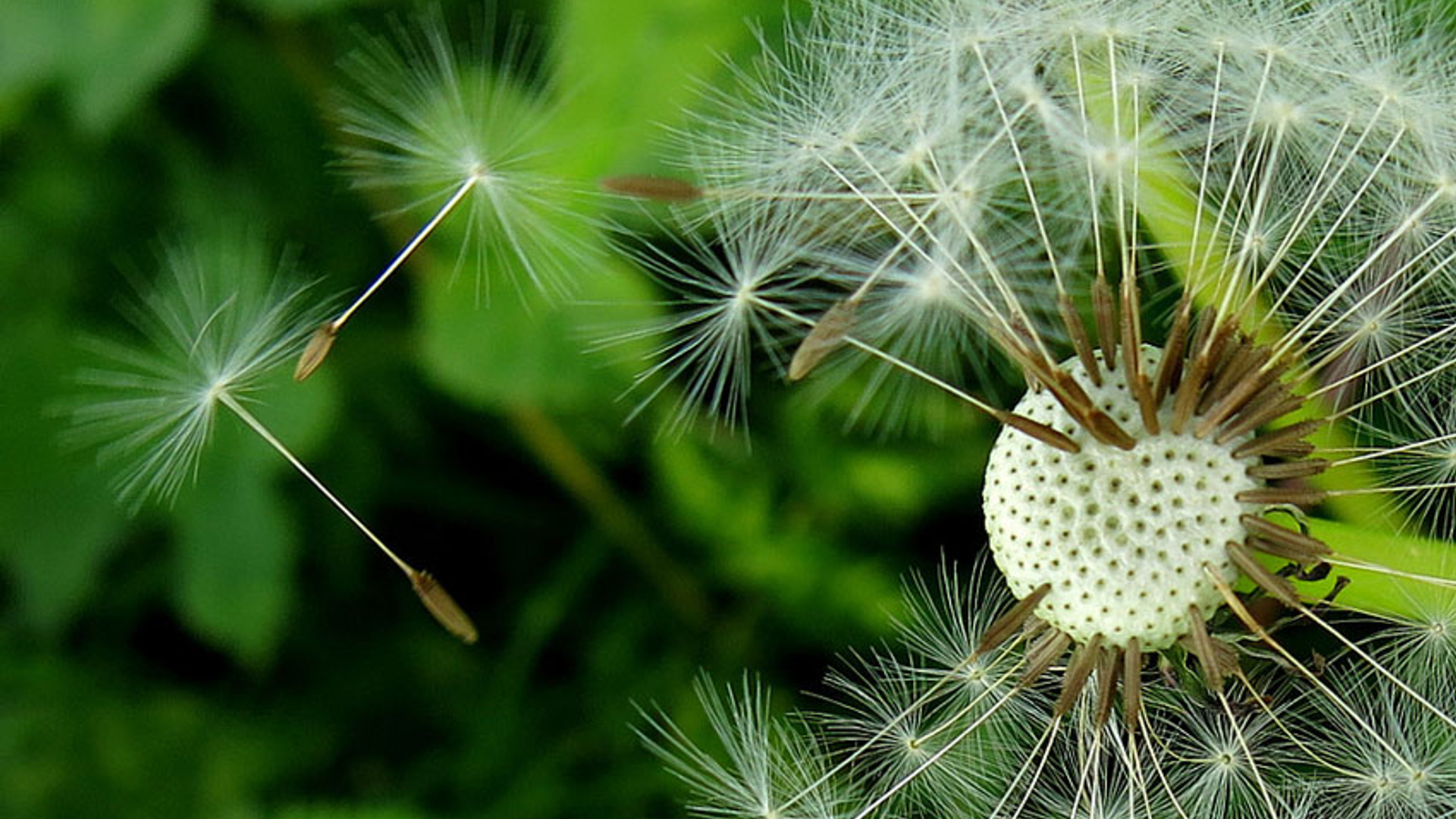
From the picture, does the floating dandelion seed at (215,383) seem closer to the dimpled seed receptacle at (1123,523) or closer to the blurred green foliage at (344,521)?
the blurred green foliage at (344,521)

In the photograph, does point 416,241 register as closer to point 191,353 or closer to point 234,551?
point 191,353

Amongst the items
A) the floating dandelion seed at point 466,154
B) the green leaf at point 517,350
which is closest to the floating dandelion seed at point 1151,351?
the floating dandelion seed at point 466,154

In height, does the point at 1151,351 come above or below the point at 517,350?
below

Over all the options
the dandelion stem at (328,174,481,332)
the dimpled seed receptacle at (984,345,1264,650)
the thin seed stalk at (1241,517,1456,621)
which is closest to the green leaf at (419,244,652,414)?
the dandelion stem at (328,174,481,332)

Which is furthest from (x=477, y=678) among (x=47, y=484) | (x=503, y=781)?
(x=47, y=484)

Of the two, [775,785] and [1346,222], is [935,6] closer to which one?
[1346,222]

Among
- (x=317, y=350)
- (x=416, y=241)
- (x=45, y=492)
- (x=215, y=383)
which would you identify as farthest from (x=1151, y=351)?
(x=45, y=492)
